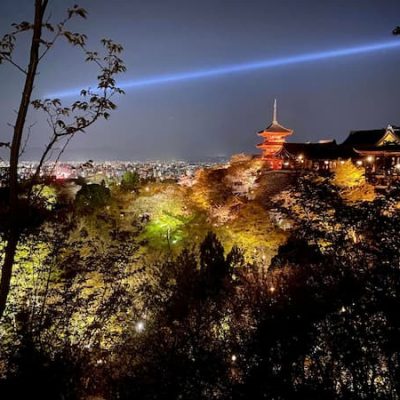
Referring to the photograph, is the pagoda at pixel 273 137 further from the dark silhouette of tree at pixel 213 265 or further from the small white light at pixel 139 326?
the small white light at pixel 139 326

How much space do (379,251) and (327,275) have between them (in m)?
1.74

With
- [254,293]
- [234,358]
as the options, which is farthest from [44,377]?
[254,293]

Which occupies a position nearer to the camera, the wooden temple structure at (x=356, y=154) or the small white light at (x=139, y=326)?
the small white light at (x=139, y=326)

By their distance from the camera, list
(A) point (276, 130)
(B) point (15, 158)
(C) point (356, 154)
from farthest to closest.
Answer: (A) point (276, 130) < (C) point (356, 154) < (B) point (15, 158)

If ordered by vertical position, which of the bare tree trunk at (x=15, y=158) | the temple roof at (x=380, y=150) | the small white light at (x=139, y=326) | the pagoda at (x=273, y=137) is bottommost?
the small white light at (x=139, y=326)

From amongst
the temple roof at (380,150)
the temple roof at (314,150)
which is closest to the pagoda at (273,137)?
the temple roof at (314,150)

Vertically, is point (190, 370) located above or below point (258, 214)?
below

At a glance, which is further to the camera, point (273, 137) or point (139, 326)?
point (273, 137)

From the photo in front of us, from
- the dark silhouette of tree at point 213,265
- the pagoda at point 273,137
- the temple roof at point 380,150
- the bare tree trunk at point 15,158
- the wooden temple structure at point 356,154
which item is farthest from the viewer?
the pagoda at point 273,137

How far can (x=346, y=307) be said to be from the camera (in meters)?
6.65

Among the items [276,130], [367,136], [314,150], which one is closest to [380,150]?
[367,136]

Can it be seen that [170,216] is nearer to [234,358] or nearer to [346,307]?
[234,358]

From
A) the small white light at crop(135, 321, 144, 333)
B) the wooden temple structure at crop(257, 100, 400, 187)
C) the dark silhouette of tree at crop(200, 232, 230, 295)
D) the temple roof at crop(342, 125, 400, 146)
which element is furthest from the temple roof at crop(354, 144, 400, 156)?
the small white light at crop(135, 321, 144, 333)

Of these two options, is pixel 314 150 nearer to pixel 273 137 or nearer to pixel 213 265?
pixel 273 137
